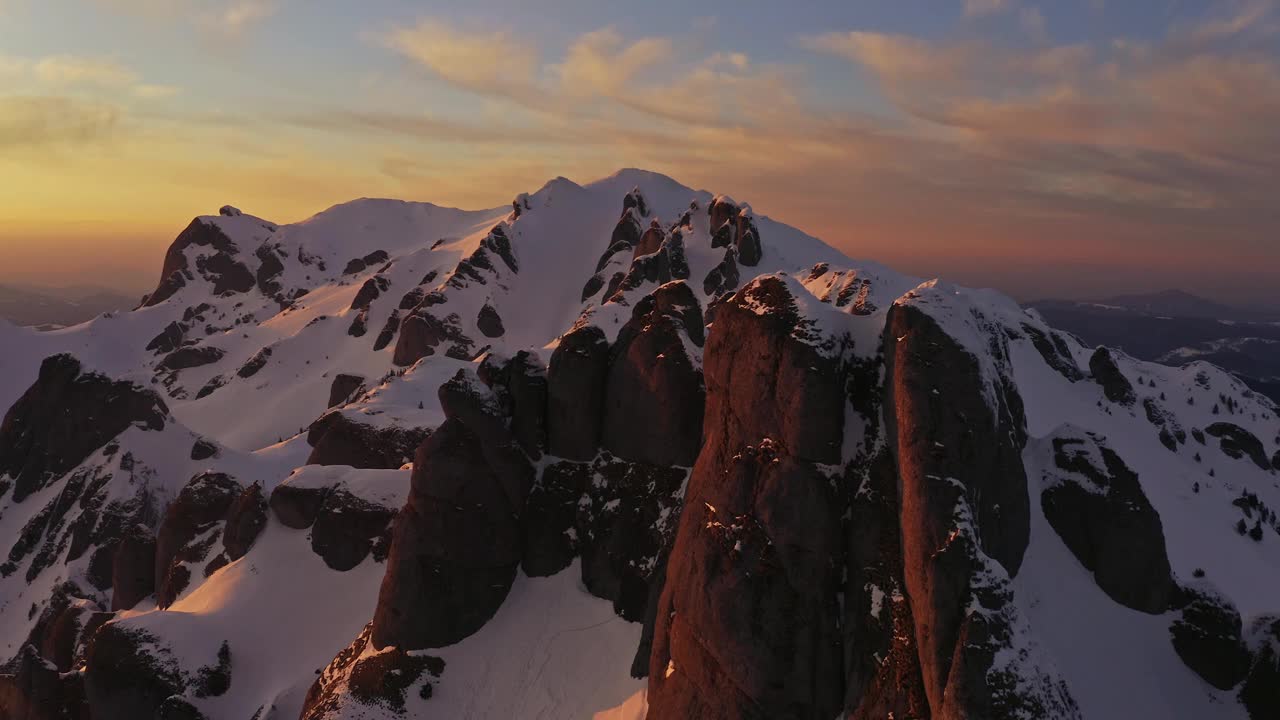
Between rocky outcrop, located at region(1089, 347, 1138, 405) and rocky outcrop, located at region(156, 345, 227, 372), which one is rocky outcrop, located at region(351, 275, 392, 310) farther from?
rocky outcrop, located at region(1089, 347, 1138, 405)

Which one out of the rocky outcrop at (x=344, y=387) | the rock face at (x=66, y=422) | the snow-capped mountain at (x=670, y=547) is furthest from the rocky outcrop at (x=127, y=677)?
the rocky outcrop at (x=344, y=387)

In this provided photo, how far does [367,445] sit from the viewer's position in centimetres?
6134

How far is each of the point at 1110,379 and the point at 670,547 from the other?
95129 mm

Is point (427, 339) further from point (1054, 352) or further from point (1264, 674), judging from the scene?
point (1264, 674)

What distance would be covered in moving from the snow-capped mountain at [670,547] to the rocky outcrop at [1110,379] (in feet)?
57.7

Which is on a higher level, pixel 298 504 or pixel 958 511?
pixel 958 511

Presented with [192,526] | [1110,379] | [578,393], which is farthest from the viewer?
[1110,379]

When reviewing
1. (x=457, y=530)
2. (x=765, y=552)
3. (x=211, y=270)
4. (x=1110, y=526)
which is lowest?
(x=211, y=270)

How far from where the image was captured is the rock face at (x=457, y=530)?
1479 inches

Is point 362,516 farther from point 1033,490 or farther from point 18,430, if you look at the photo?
point 18,430

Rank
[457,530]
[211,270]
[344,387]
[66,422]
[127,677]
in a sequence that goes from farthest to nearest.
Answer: [211,270] < [344,387] < [66,422] < [457,530] < [127,677]

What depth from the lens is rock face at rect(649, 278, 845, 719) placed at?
24312 mm

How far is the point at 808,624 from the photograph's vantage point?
24.3 meters

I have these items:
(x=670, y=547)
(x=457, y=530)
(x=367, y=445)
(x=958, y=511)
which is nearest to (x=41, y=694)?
(x=367, y=445)
